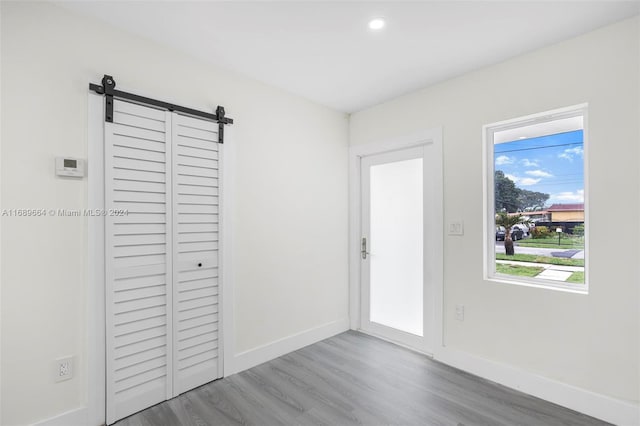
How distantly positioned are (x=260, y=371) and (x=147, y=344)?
36.8 inches

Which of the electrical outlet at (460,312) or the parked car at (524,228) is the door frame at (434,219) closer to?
the electrical outlet at (460,312)

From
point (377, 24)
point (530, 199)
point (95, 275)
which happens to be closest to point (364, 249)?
point (530, 199)

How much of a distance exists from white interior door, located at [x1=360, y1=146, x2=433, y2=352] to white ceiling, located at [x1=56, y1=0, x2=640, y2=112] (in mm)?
937

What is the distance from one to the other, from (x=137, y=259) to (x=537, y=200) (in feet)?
9.66

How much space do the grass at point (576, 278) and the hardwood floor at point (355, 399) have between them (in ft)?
2.78

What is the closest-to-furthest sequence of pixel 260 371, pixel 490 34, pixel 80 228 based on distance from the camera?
1. pixel 80 228
2. pixel 490 34
3. pixel 260 371

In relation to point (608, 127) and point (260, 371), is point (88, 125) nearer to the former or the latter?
point (260, 371)

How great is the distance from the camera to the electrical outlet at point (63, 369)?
1.76 m

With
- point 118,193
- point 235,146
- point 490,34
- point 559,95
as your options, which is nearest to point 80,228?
point 118,193

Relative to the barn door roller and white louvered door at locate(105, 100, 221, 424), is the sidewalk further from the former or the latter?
the barn door roller

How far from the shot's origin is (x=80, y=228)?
1.84 metres

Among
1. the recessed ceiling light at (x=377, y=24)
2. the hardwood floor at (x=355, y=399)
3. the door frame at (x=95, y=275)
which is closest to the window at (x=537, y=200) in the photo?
the hardwood floor at (x=355, y=399)

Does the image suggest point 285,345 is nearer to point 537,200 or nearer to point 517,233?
point 517,233

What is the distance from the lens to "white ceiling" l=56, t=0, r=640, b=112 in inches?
70.0
